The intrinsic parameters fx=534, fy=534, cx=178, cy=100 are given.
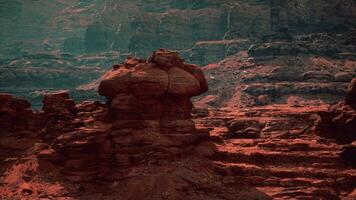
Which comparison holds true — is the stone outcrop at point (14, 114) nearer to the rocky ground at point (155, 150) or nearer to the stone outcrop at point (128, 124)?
the rocky ground at point (155, 150)

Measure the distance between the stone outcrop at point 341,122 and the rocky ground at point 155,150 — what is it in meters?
0.07

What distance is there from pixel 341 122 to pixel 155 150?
1345cm

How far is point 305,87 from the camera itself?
110 m

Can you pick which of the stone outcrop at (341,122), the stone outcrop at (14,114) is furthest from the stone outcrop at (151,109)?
the stone outcrop at (341,122)

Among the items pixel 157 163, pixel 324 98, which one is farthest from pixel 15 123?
pixel 324 98

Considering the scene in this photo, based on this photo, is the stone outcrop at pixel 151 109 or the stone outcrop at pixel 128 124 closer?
the stone outcrop at pixel 128 124

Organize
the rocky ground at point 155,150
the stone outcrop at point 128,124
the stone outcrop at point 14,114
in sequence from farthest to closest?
1. the stone outcrop at point 14,114
2. the stone outcrop at point 128,124
3. the rocky ground at point 155,150

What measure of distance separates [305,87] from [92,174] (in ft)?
263

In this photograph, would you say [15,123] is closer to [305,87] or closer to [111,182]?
[111,182]

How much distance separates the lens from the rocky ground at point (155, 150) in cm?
3472

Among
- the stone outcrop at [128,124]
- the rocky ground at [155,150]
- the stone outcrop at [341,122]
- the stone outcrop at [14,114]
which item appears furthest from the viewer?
the stone outcrop at [14,114]

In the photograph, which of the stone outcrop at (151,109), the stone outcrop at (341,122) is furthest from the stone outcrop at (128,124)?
the stone outcrop at (341,122)

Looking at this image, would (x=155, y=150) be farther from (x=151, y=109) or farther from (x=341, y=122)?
(x=341, y=122)

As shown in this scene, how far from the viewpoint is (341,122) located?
3825 centimetres
